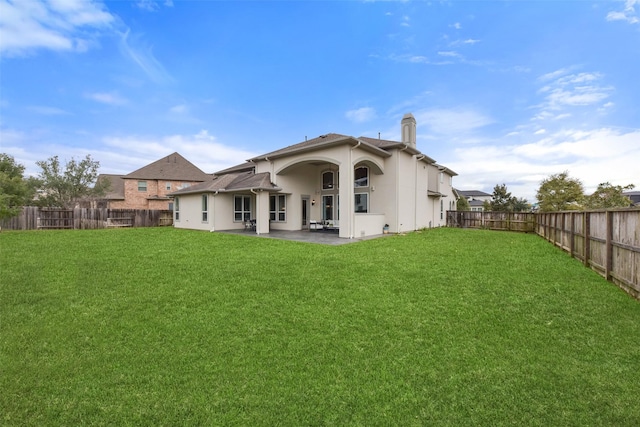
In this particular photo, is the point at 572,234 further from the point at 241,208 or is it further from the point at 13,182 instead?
the point at 13,182

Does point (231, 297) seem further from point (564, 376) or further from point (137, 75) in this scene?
point (137, 75)

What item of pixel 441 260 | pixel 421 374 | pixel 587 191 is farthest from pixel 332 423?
pixel 587 191

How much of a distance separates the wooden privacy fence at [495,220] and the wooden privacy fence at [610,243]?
12.0 metres

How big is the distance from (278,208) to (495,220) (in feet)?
56.0

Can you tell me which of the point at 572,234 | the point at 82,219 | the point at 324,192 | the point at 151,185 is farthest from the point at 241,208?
the point at 151,185

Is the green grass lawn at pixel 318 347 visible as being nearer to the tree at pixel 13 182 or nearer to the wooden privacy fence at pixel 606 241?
the wooden privacy fence at pixel 606 241

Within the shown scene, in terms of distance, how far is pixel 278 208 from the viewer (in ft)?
58.4

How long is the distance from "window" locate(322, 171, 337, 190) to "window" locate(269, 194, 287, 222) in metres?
2.83

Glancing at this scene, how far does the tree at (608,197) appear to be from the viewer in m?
23.2

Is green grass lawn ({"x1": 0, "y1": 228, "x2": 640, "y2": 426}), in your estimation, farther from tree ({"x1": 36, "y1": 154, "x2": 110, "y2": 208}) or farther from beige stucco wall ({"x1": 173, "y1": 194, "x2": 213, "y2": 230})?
tree ({"x1": 36, "y1": 154, "x2": 110, "y2": 208})

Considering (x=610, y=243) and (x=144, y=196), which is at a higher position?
(x=144, y=196)

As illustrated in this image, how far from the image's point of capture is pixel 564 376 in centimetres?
292

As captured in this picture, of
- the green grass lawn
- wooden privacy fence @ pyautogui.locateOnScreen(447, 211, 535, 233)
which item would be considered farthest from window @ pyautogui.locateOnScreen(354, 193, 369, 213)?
wooden privacy fence @ pyautogui.locateOnScreen(447, 211, 535, 233)

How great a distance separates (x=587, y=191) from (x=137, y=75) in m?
35.3
